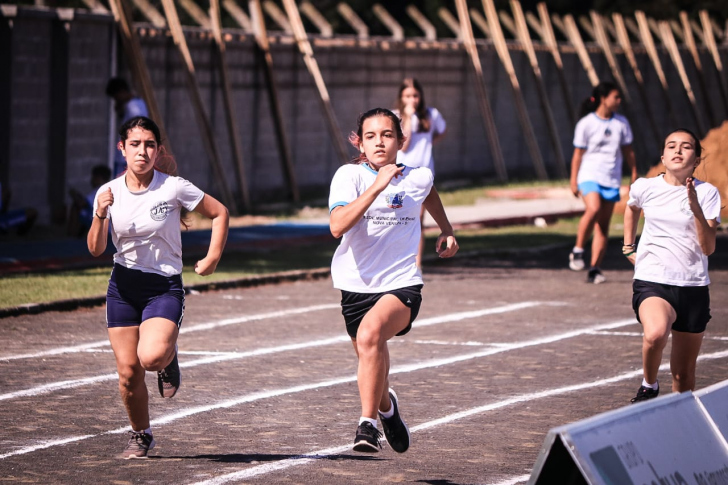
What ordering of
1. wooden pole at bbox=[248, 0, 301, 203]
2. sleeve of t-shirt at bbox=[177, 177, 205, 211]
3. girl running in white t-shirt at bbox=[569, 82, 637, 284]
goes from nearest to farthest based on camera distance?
sleeve of t-shirt at bbox=[177, 177, 205, 211] < girl running in white t-shirt at bbox=[569, 82, 637, 284] < wooden pole at bbox=[248, 0, 301, 203]

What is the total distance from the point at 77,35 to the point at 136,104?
332cm

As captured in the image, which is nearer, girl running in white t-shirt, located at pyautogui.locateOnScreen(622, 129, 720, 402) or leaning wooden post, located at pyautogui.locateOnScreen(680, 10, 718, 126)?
girl running in white t-shirt, located at pyautogui.locateOnScreen(622, 129, 720, 402)

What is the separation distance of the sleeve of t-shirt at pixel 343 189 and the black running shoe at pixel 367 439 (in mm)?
1120

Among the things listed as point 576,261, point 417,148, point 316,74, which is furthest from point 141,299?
point 316,74

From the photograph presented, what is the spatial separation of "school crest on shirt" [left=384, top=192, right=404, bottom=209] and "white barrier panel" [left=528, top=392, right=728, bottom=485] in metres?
2.01

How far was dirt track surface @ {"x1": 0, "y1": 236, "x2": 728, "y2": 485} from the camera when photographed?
23.4ft

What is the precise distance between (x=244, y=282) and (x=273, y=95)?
378 inches

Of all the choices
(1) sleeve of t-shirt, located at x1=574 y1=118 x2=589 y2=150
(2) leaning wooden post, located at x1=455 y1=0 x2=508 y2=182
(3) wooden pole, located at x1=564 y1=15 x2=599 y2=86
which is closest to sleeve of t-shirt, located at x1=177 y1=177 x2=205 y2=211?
(1) sleeve of t-shirt, located at x1=574 y1=118 x2=589 y2=150

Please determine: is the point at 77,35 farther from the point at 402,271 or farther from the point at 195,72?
the point at 402,271

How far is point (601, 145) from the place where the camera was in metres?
14.8

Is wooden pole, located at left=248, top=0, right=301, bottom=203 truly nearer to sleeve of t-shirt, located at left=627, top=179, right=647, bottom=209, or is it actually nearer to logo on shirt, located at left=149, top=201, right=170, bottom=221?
sleeve of t-shirt, located at left=627, top=179, right=647, bottom=209

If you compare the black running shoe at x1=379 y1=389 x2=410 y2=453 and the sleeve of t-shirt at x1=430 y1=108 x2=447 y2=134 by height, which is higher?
the sleeve of t-shirt at x1=430 y1=108 x2=447 y2=134

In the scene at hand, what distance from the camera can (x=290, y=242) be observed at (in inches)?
726

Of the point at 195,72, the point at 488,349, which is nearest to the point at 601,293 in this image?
the point at 488,349
